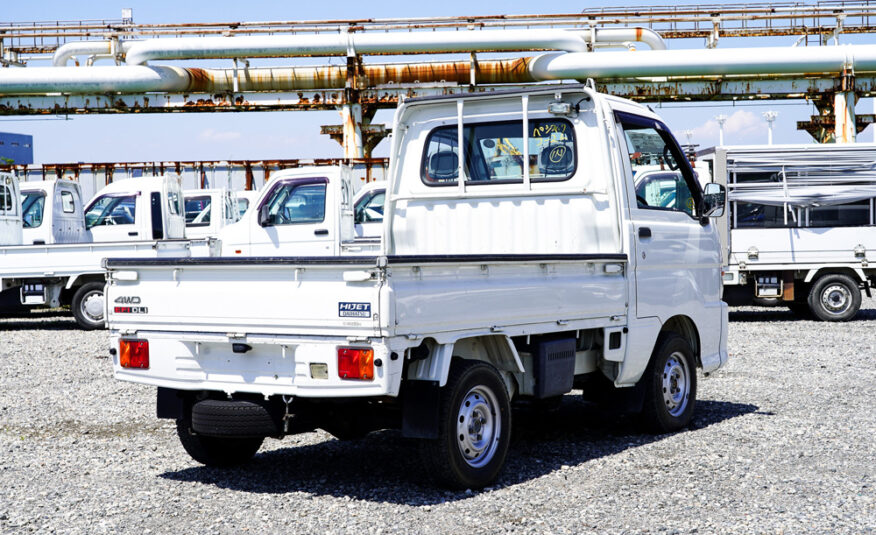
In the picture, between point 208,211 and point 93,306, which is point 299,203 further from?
point 208,211

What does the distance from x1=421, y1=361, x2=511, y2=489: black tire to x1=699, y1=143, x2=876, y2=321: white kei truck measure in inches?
436

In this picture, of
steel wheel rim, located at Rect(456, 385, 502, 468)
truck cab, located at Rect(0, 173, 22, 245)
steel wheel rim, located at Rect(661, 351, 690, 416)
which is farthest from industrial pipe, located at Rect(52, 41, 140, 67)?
steel wheel rim, located at Rect(456, 385, 502, 468)

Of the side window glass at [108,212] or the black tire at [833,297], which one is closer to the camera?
the black tire at [833,297]

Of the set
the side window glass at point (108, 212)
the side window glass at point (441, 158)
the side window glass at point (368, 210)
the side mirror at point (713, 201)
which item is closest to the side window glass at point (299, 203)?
the side window glass at point (368, 210)

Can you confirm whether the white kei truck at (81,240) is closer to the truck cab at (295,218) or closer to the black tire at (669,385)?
the truck cab at (295,218)

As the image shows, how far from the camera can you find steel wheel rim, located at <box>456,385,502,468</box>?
18.0 feet

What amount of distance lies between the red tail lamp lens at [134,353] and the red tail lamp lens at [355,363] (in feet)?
4.44

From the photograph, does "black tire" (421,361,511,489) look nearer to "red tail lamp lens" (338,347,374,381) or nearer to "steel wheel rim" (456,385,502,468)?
"steel wheel rim" (456,385,502,468)

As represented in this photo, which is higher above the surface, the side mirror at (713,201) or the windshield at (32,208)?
the windshield at (32,208)

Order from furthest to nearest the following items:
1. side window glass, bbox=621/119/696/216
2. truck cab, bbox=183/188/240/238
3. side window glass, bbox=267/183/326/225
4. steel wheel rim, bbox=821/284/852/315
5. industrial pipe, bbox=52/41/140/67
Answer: industrial pipe, bbox=52/41/140/67
truck cab, bbox=183/188/240/238
steel wheel rim, bbox=821/284/852/315
side window glass, bbox=267/183/326/225
side window glass, bbox=621/119/696/216

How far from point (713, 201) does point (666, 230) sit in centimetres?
58

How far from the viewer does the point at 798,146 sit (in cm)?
1619

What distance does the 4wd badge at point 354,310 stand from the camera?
486 cm

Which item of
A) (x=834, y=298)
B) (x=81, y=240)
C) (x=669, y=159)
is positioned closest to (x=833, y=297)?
(x=834, y=298)
